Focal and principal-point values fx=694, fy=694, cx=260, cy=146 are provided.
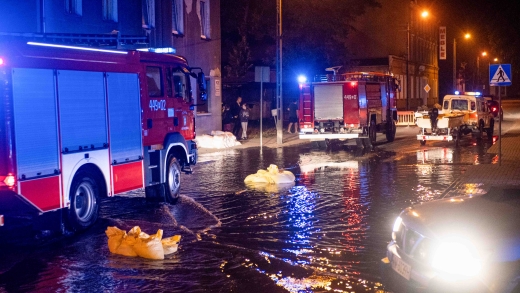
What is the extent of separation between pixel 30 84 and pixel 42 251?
7.27 ft

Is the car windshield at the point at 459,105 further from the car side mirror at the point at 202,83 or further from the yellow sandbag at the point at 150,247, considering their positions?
the yellow sandbag at the point at 150,247

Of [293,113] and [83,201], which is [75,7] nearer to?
[293,113]

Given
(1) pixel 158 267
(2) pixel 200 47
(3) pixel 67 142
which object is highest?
(2) pixel 200 47

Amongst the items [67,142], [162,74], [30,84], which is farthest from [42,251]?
[162,74]

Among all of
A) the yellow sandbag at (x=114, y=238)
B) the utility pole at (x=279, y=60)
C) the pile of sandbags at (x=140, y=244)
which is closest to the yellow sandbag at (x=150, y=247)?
the pile of sandbags at (x=140, y=244)

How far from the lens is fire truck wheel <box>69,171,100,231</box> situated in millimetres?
10180

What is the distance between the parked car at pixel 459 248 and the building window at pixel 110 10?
67.1ft

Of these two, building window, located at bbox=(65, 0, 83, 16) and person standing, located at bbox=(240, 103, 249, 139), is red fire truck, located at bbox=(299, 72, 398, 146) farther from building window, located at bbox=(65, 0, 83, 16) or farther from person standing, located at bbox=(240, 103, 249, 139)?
building window, located at bbox=(65, 0, 83, 16)

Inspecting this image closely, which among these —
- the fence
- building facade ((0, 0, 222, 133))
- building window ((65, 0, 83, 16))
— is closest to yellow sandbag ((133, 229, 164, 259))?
building facade ((0, 0, 222, 133))

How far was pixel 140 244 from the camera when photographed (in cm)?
865

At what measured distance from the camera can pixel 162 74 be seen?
42.8 feet

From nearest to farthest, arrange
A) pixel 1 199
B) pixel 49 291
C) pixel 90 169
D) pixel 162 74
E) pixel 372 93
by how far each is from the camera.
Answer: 1. pixel 49 291
2. pixel 1 199
3. pixel 90 169
4. pixel 162 74
5. pixel 372 93

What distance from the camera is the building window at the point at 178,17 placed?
94.4 feet

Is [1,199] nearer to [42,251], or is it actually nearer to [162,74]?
[42,251]
